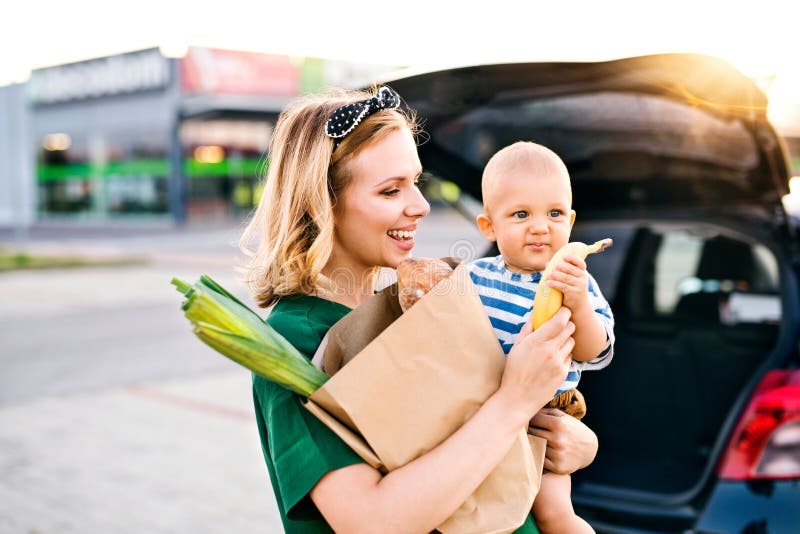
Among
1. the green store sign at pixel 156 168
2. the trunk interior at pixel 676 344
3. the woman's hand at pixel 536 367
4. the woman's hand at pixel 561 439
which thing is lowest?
the green store sign at pixel 156 168

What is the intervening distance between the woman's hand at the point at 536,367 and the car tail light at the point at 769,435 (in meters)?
1.46

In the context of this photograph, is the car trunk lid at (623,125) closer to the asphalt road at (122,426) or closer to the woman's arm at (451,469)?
the asphalt road at (122,426)

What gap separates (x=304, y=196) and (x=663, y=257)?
3761 mm

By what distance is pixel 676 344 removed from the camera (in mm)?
4141

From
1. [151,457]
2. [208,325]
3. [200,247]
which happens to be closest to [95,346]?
[151,457]

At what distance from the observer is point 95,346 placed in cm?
830

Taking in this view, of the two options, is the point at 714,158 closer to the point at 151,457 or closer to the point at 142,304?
the point at 151,457

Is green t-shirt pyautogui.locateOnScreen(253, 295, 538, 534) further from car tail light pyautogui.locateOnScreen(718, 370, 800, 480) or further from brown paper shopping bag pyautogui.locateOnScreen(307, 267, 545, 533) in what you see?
car tail light pyautogui.locateOnScreen(718, 370, 800, 480)

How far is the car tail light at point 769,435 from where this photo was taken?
2438 mm

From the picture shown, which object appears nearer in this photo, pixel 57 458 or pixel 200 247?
pixel 57 458

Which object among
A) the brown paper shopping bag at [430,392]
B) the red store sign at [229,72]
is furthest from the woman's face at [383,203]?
the red store sign at [229,72]

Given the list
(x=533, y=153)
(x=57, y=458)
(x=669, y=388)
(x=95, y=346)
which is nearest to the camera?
(x=533, y=153)

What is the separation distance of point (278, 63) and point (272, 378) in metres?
27.5

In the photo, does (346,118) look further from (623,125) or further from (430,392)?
(623,125)
